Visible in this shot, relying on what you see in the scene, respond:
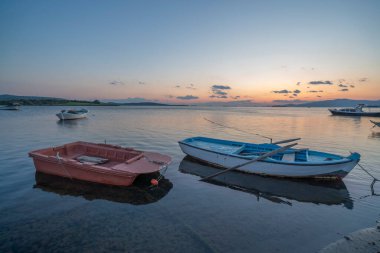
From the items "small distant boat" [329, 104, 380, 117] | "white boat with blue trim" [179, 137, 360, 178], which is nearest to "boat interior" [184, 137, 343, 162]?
"white boat with blue trim" [179, 137, 360, 178]

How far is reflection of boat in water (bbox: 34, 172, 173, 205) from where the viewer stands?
9875mm

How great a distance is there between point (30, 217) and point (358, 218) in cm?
1246

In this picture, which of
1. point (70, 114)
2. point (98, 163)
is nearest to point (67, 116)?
point (70, 114)

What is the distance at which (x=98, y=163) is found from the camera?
12469 mm

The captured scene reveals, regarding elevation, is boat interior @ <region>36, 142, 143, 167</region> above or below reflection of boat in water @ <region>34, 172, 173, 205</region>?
above

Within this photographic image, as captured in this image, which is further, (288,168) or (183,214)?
(288,168)

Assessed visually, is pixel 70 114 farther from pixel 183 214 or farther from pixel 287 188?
pixel 287 188

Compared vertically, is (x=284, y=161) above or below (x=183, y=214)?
above

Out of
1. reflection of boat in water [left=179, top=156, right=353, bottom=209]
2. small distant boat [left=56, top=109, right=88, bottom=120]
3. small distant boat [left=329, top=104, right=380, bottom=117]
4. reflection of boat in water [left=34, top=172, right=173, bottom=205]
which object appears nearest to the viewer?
reflection of boat in water [left=34, top=172, right=173, bottom=205]

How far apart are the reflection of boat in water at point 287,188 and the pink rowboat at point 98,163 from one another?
3407mm

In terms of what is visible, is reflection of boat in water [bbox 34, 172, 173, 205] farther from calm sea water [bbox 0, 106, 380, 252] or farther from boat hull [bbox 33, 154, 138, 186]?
boat hull [bbox 33, 154, 138, 186]

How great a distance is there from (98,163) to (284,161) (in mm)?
10421

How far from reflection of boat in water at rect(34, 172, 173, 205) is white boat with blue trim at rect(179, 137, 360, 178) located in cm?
406

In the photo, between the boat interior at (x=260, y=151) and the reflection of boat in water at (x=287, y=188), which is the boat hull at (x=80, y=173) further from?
the boat interior at (x=260, y=151)
